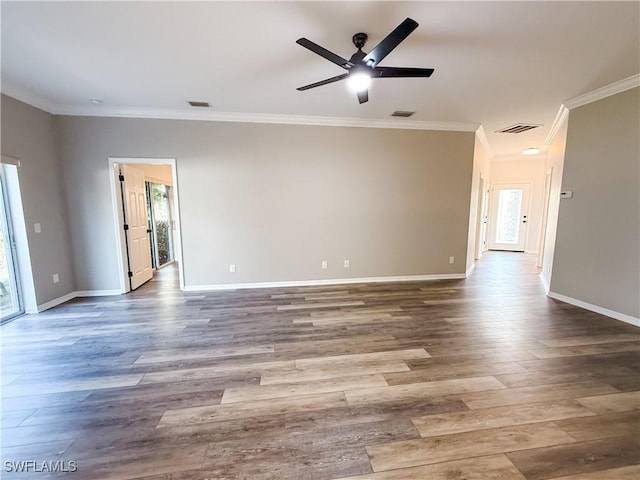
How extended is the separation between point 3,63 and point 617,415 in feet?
19.7

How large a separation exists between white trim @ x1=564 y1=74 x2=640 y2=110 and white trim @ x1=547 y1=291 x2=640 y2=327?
272 centimetres

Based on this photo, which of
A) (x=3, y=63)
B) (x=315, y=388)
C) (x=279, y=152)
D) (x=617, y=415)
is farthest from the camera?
(x=279, y=152)

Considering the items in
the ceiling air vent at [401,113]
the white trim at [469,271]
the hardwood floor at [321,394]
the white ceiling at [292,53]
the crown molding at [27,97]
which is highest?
the ceiling air vent at [401,113]

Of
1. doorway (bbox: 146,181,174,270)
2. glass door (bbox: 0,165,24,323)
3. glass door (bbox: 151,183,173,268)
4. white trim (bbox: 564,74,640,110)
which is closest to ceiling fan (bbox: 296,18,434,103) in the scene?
white trim (bbox: 564,74,640,110)

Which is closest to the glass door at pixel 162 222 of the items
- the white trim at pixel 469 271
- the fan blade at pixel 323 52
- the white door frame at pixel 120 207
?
the white door frame at pixel 120 207

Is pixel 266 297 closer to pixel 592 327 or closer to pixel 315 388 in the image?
pixel 315 388

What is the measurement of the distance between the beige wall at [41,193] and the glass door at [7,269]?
0.46ft

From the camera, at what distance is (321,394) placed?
80.4 inches

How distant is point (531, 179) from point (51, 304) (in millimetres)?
11233

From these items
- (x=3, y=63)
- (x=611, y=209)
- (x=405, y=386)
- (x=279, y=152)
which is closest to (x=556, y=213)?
(x=611, y=209)

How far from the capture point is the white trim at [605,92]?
10.3ft

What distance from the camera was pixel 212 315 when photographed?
351 cm

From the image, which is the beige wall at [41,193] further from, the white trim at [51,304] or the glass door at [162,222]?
the glass door at [162,222]

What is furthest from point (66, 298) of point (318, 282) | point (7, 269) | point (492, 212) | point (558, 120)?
point (492, 212)
